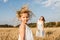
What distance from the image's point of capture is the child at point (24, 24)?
247cm

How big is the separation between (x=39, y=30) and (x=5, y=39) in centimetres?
224

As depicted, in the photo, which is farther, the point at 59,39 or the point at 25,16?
the point at 59,39

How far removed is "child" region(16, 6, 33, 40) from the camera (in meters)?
2.47

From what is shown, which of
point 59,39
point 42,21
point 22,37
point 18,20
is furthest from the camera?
point 42,21

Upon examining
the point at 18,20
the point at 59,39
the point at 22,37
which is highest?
the point at 18,20

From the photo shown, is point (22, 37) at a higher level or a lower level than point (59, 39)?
higher

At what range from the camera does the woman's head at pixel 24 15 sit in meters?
2.55

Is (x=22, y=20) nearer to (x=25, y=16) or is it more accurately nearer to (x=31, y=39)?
(x=25, y=16)

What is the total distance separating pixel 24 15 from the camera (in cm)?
258

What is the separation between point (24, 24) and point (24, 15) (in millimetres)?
116

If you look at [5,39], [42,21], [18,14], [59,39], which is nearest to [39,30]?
[42,21]

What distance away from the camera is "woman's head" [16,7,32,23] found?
2553 millimetres

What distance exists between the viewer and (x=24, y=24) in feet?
8.27

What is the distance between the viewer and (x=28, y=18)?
2568 mm
